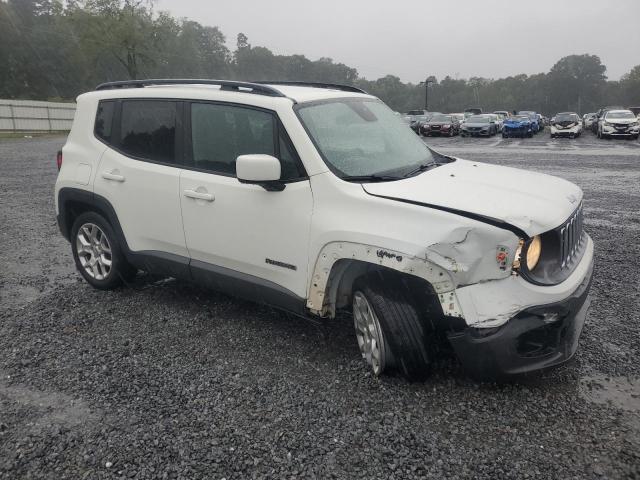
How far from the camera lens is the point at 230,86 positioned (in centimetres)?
404

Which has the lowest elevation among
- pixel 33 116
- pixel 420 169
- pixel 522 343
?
pixel 522 343

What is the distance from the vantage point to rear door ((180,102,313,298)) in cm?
355

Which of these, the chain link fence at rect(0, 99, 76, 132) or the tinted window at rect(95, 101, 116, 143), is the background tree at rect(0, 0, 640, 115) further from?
the chain link fence at rect(0, 99, 76, 132)

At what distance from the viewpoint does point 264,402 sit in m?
3.25

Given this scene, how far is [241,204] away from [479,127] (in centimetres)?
3102

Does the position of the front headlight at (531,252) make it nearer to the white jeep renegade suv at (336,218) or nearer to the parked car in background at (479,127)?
the white jeep renegade suv at (336,218)

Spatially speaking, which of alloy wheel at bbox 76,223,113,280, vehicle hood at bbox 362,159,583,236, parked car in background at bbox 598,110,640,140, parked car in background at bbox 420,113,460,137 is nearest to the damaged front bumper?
vehicle hood at bbox 362,159,583,236

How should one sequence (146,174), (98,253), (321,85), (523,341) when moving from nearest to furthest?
1. (523,341)
2. (146,174)
3. (321,85)
4. (98,253)

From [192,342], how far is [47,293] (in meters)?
1.99

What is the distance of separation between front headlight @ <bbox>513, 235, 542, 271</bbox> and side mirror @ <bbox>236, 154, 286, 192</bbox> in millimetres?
1517

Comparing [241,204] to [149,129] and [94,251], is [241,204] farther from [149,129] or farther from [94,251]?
[94,251]

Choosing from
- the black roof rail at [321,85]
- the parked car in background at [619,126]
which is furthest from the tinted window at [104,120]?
the parked car in background at [619,126]

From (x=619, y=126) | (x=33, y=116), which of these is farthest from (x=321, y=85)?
(x=33, y=116)

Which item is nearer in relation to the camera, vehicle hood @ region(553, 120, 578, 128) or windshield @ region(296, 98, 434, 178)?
windshield @ region(296, 98, 434, 178)
